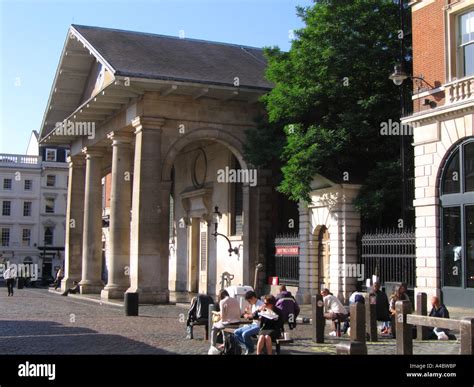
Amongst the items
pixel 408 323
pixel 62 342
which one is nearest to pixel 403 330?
pixel 408 323

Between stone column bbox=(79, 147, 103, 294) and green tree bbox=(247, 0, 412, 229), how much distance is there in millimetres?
14681

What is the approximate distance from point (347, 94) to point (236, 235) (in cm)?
1068

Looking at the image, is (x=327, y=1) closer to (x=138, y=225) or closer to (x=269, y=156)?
(x=269, y=156)

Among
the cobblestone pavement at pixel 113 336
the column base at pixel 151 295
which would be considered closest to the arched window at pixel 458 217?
the cobblestone pavement at pixel 113 336

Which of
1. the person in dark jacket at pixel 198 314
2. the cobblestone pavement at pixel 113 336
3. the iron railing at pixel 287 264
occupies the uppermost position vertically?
the iron railing at pixel 287 264

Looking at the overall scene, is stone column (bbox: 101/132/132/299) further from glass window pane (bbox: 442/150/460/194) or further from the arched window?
glass window pane (bbox: 442/150/460/194)

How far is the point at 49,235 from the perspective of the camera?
80562mm

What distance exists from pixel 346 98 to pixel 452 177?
7048mm

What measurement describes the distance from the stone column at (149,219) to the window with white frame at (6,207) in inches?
2013

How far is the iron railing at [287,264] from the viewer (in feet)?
99.2

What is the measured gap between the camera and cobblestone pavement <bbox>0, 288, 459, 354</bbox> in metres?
14.9

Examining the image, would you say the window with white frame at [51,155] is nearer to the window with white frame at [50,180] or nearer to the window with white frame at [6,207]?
the window with white frame at [50,180]

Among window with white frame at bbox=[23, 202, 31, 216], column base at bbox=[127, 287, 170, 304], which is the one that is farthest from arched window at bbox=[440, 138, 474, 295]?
window with white frame at bbox=[23, 202, 31, 216]
